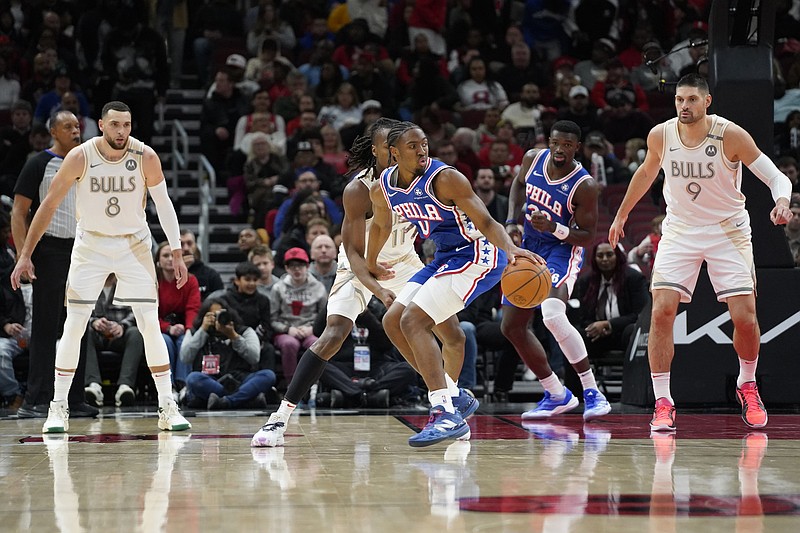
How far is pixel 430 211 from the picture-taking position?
5.66 m

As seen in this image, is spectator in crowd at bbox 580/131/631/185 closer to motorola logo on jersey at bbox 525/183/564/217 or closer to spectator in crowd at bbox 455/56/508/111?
spectator in crowd at bbox 455/56/508/111

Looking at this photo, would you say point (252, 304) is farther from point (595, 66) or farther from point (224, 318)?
point (595, 66)

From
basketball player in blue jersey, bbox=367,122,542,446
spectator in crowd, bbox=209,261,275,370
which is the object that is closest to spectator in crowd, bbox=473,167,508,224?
spectator in crowd, bbox=209,261,275,370

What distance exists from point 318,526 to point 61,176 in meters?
4.04

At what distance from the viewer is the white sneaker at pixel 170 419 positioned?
670 centimetres

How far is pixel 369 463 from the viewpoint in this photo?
4.85 meters

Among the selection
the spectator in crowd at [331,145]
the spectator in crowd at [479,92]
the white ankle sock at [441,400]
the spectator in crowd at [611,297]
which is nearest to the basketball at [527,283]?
the white ankle sock at [441,400]

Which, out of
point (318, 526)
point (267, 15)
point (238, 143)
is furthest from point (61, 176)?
point (267, 15)

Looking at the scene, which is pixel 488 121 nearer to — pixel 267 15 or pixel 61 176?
pixel 267 15

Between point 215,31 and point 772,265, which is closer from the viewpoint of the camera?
point 772,265

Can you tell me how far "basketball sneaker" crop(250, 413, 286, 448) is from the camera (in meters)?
5.57

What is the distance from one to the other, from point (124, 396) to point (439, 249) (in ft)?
14.3

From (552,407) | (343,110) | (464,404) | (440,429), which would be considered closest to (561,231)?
(552,407)

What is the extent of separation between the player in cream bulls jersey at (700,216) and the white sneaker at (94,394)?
4.91m
